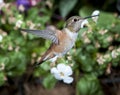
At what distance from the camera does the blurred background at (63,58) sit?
278cm

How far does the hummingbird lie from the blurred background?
21 centimetres

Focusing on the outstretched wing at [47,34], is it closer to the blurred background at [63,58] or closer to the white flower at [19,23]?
the blurred background at [63,58]

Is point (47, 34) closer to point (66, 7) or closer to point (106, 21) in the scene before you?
point (106, 21)

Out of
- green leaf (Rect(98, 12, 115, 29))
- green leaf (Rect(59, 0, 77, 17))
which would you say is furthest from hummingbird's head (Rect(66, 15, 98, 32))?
green leaf (Rect(59, 0, 77, 17))

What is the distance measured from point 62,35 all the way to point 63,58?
308 mm

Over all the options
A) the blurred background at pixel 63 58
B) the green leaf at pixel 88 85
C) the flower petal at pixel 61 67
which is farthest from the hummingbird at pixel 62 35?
the green leaf at pixel 88 85

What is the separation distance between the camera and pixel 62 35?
2.14m

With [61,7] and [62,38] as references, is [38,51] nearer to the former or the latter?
[61,7]

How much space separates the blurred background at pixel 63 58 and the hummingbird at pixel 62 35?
0.21 m

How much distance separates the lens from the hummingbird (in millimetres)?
2035

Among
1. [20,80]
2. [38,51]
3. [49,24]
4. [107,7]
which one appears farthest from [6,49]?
[107,7]

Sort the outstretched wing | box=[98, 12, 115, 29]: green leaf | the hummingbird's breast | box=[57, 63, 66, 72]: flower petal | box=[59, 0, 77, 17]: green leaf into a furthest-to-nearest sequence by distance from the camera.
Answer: box=[59, 0, 77, 17]: green leaf
box=[98, 12, 115, 29]: green leaf
box=[57, 63, 66, 72]: flower petal
the hummingbird's breast
the outstretched wing

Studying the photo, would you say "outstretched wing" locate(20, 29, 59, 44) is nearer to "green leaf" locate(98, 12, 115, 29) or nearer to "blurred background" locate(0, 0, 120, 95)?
"blurred background" locate(0, 0, 120, 95)

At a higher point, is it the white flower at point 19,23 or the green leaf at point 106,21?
the white flower at point 19,23
